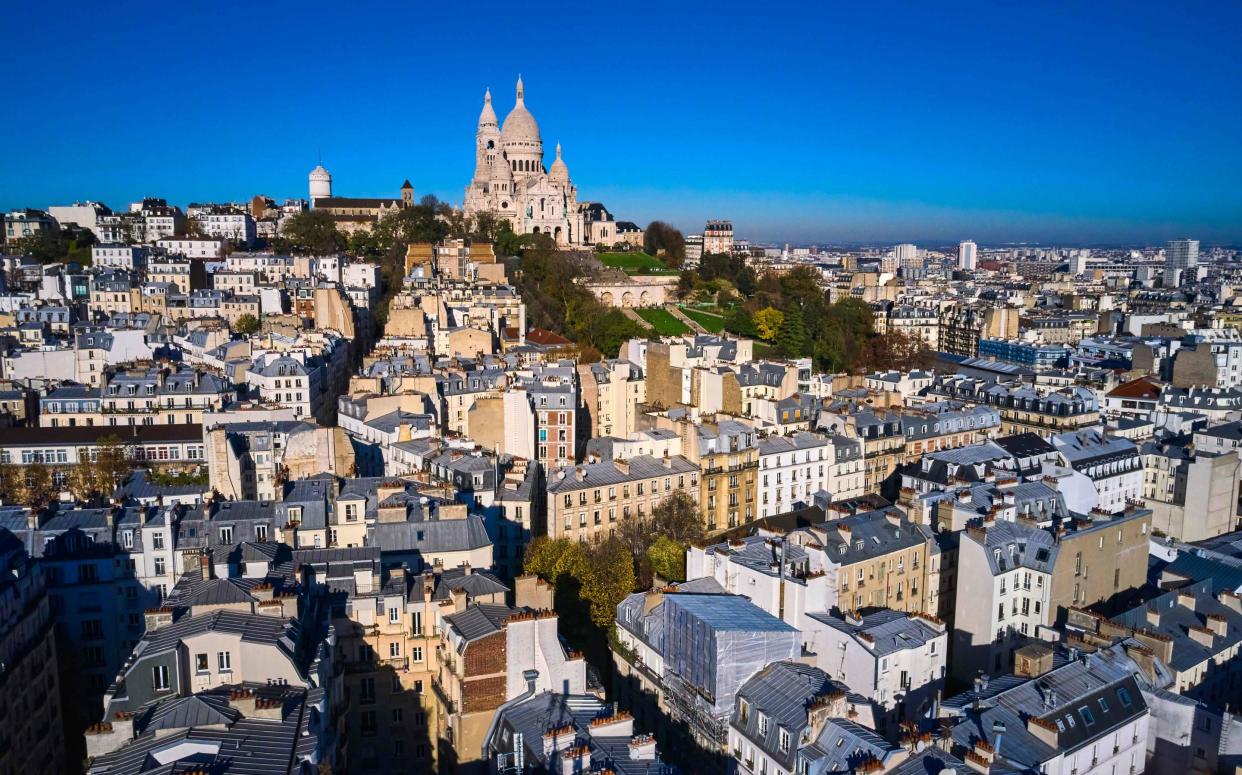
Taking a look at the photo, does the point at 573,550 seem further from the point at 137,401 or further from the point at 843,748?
the point at 137,401

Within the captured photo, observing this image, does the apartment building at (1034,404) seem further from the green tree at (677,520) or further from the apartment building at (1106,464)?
the green tree at (677,520)

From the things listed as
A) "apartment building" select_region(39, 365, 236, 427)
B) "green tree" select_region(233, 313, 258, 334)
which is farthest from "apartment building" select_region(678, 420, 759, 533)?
"green tree" select_region(233, 313, 258, 334)

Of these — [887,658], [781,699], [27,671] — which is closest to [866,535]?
[887,658]

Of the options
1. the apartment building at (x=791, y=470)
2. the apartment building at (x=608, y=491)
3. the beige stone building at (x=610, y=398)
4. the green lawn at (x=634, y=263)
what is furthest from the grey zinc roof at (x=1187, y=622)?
the green lawn at (x=634, y=263)

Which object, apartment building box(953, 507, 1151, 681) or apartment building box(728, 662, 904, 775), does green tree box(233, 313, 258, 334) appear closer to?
apartment building box(953, 507, 1151, 681)

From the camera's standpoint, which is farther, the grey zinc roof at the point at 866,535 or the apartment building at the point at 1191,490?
the apartment building at the point at 1191,490
